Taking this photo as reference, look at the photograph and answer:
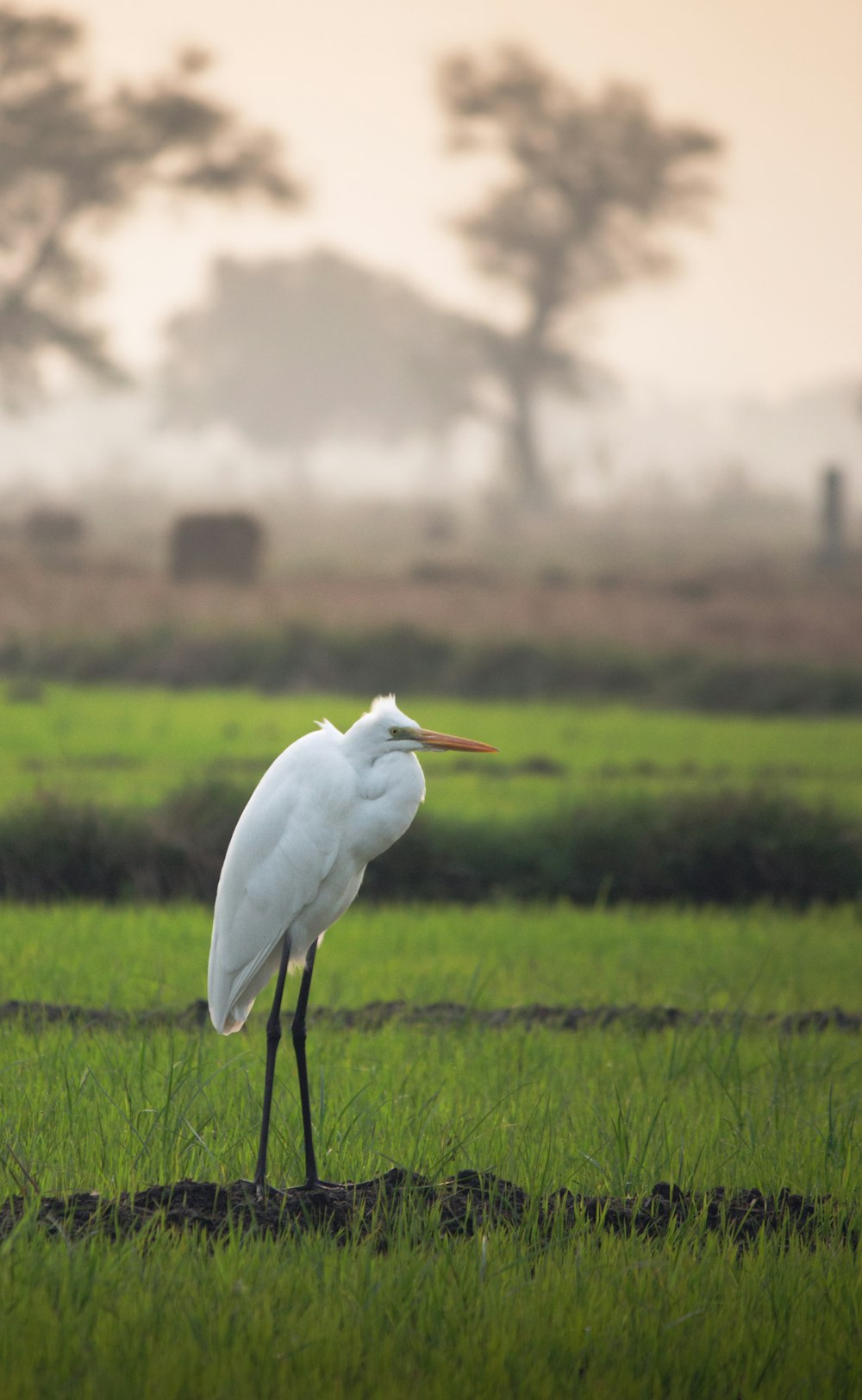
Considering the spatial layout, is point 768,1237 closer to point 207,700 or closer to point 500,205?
point 207,700

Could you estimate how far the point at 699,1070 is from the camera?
5289 millimetres

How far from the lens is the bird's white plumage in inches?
146

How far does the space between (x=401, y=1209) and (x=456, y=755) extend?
9.24 m

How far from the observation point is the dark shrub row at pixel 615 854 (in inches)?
332

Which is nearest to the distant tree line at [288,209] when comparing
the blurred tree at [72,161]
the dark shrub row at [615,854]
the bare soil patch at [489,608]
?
the blurred tree at [72,161]

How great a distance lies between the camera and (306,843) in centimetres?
379

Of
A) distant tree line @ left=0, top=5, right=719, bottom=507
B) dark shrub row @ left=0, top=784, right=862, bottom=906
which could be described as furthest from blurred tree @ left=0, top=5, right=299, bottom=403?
dark shrub row @ left=0, top=784, right=862, bottom=906

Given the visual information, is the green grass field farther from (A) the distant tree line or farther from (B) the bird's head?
(A) the distant tree line

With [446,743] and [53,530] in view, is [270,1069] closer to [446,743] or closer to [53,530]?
[446,743]

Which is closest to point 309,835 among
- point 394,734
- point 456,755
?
point 394,734

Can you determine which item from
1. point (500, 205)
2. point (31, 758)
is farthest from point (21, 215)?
point (31, 758)

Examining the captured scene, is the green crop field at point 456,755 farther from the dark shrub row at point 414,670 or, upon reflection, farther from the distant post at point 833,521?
the distant post at point 833,521

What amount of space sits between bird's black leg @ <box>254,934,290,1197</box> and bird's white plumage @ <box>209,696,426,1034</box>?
0.06m

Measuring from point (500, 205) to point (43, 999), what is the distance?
3763 centimetres
